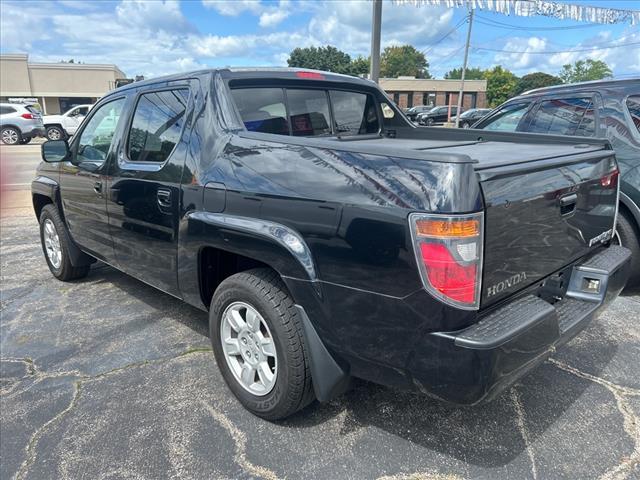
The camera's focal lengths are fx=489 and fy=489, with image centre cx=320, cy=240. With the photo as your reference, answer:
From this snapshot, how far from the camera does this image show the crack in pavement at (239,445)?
232cm

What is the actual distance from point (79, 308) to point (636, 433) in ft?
13.9

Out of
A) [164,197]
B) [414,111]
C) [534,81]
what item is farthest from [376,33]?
[534,81]

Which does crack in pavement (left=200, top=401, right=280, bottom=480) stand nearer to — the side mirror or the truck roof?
the truck roof

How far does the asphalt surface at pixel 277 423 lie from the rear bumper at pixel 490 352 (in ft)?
1.85

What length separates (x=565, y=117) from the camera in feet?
16.3

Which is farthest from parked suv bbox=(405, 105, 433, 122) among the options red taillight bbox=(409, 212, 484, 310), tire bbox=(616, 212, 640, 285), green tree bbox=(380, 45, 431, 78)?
green tree bbox=(380, 45, 431, 78)

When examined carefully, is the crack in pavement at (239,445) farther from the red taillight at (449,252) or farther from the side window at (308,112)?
the side window at (308,112)

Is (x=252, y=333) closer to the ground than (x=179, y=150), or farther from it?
closer to the ground

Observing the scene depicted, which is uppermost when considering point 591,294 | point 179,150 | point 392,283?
point 179,150

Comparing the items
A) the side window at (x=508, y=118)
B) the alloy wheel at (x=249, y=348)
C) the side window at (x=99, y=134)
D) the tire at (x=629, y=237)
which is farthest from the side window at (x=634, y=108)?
the side window at (x=99, y=134)

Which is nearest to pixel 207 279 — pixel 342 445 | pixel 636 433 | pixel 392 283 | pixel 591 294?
pixel 342 445

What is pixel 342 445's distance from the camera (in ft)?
8.19

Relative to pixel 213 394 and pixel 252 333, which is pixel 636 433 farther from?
pixel 213 394

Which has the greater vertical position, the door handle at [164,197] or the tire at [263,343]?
the door handle at [164,197]
